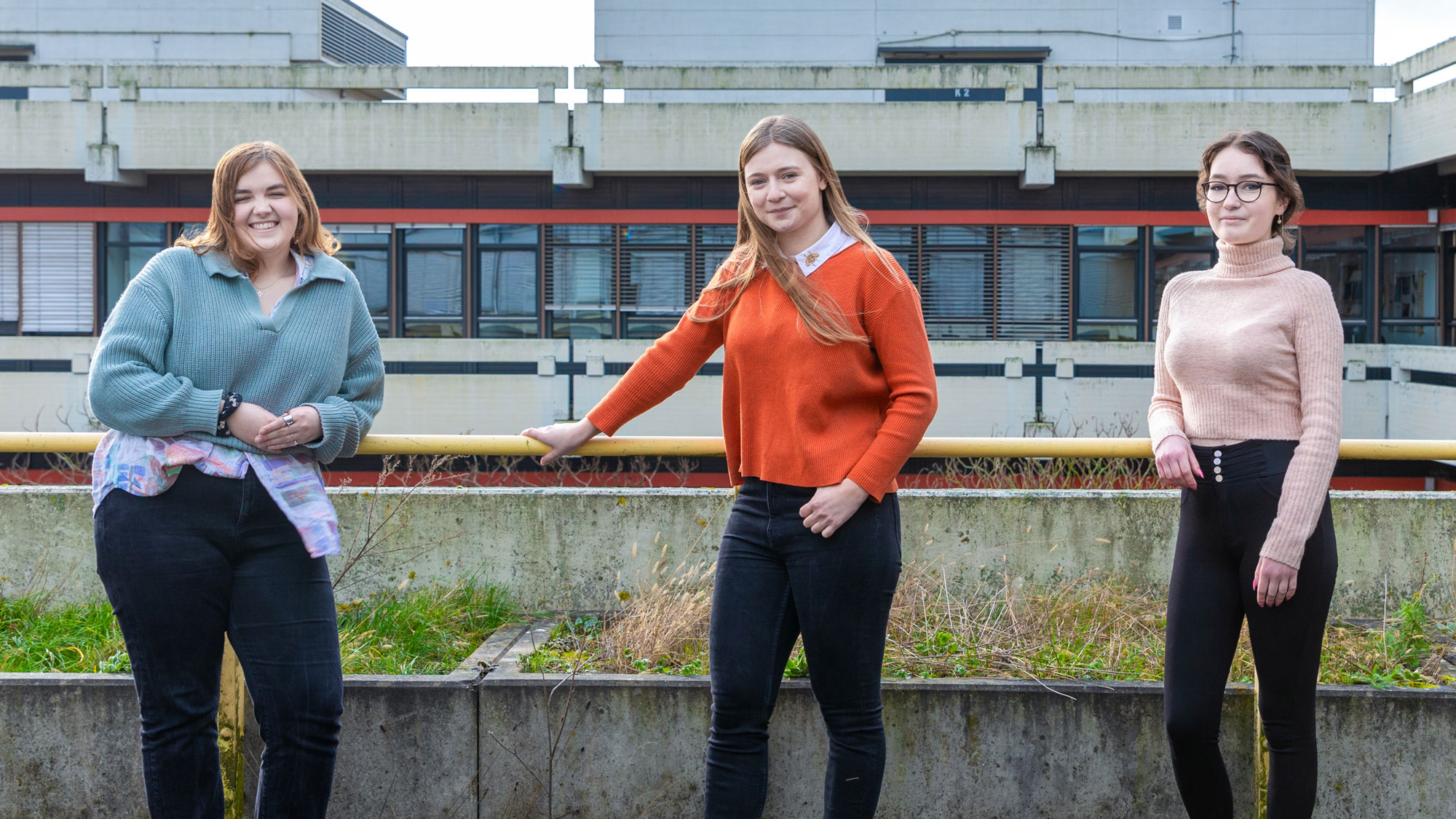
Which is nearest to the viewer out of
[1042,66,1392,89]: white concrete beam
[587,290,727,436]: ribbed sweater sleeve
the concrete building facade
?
[587,290,727,436]: ribbed sweater sleeve

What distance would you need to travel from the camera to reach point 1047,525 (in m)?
6.03

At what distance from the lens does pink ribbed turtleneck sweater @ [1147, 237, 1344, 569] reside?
2.72m

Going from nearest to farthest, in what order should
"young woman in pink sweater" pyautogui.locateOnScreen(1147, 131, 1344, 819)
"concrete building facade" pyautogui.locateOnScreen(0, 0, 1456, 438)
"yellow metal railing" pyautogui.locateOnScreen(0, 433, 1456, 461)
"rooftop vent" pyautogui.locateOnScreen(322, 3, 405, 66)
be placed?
"young woman in pink sweater" pyautogui.locateOnScreen(1147, 131, 1344, 819) → "yellow metal railing" pyautogui.locateOnScreen(0, 433, 1456, 461) → "concrete building facade" pyautogui.locateOnScreen(0, 0, 1456, 438) → "rooftop vent" pyautogui.locateOnScreen(322, 3, 405, 66)

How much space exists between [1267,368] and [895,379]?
2.74 feet

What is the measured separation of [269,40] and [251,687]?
22.4 metres

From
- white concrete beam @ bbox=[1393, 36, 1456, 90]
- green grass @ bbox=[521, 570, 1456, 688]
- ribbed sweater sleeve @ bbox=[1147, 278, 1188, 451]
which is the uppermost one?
white concrete beam @ bbox=[1393, 36, 1456, 90]

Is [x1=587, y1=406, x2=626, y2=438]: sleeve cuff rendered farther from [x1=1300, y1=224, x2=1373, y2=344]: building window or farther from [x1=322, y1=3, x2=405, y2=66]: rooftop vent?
[x1=322, y1=3, x2=405, y2=66]: rooftop vent

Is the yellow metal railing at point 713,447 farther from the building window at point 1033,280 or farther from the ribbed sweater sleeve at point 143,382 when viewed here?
the building window at point 1033,280

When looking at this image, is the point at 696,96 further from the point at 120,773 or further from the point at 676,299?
the point at 120,773

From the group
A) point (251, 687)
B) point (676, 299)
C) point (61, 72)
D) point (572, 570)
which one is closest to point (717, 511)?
point (572, 570)

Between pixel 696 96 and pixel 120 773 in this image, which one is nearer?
pixel 120 773

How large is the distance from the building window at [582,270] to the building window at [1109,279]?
23.1ft

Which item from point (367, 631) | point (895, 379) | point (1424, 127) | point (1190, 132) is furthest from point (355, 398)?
point (1424, 127)

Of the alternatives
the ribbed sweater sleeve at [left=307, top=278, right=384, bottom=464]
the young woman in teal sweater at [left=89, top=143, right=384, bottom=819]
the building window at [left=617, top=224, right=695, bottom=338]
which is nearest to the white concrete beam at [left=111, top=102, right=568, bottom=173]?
the building window at [left=617, top=224, right=695, bottom=338]
